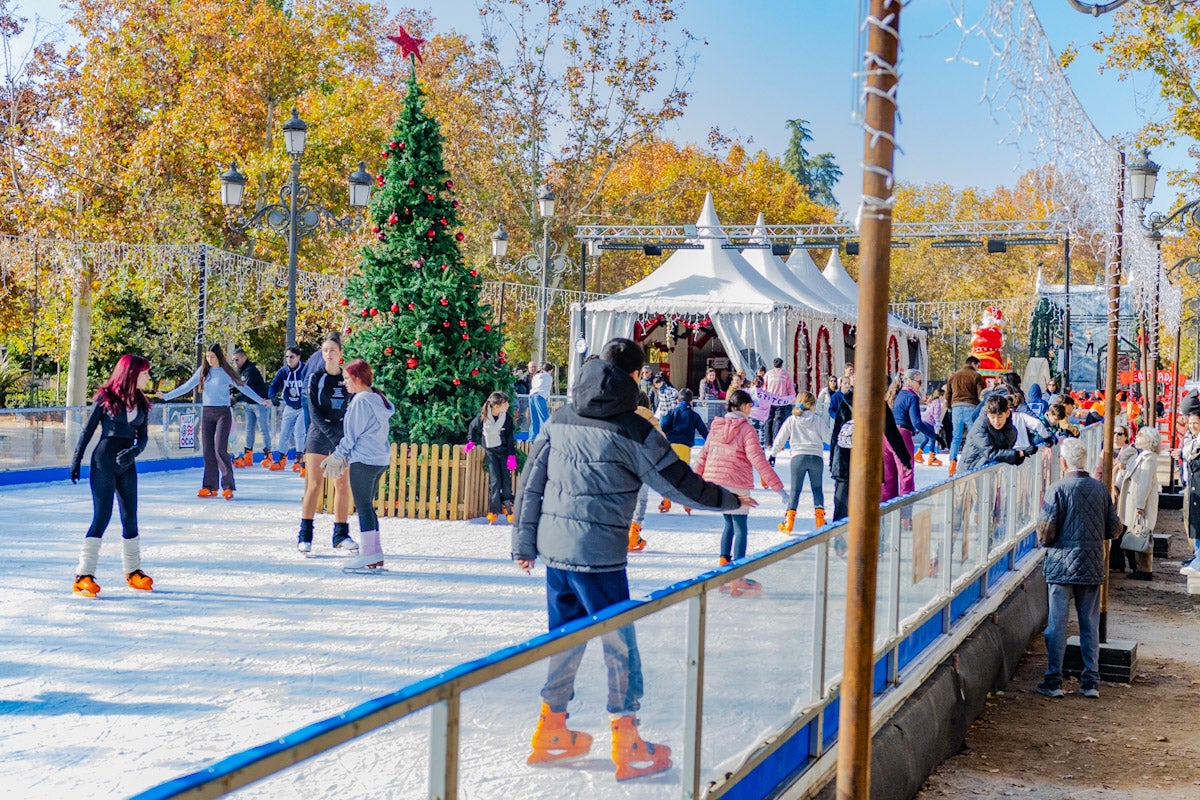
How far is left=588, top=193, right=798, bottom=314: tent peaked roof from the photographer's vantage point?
28.9 meters

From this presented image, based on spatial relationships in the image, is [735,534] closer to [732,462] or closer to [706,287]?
[732,462]

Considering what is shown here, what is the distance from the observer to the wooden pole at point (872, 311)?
3.15 meters

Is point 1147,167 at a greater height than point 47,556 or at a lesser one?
greater

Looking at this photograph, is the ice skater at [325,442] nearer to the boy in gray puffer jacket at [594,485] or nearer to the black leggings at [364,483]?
the black leggings at [364,483]

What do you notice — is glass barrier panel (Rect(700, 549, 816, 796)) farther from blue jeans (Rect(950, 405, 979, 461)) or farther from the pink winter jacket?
blue jeans (Rect(950, 405, 979, 461))

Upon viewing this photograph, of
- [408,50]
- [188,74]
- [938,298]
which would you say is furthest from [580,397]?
[938,298]

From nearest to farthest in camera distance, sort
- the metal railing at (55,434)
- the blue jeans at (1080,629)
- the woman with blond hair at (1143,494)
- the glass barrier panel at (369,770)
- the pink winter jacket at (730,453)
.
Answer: the glass barrier panel at (369,770), the blue jeans at (1080,629), the pink winter jacket at (730,453), the woman with blond hair at (1143,494), the metal railing at (55,434)

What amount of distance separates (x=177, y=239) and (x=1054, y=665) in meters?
23.4

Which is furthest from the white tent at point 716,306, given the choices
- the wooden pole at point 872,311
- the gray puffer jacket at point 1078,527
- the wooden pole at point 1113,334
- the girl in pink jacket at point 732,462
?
the wooden pole at point 872,311

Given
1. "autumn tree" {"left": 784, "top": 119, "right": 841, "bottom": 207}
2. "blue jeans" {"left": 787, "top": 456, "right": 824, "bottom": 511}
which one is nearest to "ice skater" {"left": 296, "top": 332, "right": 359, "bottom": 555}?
"blue jeans" {"left": 787, "top": 456, "right": 824, "bottom": 511}

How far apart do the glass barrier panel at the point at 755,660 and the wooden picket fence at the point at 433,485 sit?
8168mm

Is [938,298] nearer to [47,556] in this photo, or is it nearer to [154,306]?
[154,306]

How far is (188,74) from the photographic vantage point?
100 ft

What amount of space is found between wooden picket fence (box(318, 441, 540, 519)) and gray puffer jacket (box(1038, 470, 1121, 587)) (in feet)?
19.1
